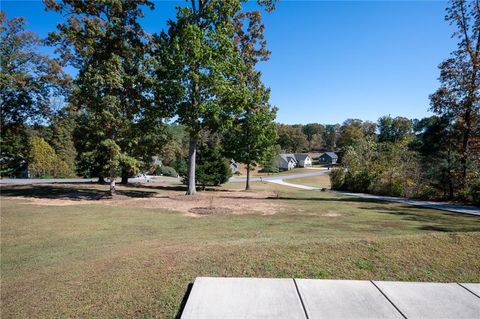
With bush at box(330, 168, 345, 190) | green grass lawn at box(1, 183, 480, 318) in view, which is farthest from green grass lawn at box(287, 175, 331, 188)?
green grass lawn at box(1, 183, 480, 318)

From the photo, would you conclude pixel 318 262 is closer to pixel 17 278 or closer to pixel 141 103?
pixel 17 278

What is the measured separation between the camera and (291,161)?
86.6 m

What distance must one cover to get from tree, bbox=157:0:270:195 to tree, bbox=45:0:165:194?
1562 mm

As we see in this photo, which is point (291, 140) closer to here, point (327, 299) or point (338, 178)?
point (338, 178)

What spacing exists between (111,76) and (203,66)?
209 inches

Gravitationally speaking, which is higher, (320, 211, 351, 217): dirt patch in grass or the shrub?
the shrub

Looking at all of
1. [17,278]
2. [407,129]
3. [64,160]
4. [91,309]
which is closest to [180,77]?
[17,278]

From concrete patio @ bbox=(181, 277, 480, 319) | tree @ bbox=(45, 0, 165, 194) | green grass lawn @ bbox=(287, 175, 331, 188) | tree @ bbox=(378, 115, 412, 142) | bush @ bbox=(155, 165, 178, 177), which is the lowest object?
green grass lawn @ bbox=(287, 175, 331, 188)

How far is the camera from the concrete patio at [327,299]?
347 cm

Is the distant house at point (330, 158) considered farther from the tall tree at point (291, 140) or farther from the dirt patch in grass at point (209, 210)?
the dirt patch in grass at point (209, 210)

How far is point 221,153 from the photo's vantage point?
2903 cm

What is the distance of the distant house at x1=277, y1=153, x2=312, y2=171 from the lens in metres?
82.5

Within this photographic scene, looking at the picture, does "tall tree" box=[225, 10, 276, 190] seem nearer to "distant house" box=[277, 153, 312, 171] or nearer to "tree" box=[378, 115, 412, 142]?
"distant house" box=[277, 153, 312, 171]

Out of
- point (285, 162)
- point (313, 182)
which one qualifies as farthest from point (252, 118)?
point (285, 162)
